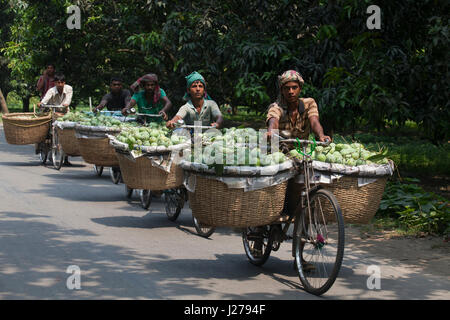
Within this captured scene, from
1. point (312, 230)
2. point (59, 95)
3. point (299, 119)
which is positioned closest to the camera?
point (312, 230)

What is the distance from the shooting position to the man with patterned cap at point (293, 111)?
286 inches

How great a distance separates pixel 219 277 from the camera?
261 inches

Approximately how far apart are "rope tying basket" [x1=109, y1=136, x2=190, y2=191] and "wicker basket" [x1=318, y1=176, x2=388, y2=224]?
116 inches

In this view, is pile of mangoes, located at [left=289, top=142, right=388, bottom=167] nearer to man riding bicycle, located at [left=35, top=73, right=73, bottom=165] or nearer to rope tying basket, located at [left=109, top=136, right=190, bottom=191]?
rope tying basket, located at [left=109, top=136, right=190, bottom=191]

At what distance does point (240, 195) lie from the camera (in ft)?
20.1

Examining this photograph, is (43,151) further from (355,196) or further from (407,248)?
(355,196)

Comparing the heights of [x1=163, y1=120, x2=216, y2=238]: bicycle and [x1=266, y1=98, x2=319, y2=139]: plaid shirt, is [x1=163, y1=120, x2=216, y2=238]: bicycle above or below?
below

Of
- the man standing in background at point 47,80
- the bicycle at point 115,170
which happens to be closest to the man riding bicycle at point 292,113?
the bicycle at point 115,170

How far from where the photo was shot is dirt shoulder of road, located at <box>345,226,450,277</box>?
7.30m

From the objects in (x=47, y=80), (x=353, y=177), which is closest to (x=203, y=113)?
(x=353, y=177)

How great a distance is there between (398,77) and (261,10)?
3247 millimetres

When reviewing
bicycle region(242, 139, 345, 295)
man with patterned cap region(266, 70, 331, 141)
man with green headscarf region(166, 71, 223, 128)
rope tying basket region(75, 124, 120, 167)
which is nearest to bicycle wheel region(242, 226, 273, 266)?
bicycle region(242, 139, 345, 295)

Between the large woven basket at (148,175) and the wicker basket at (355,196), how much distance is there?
2.99 m

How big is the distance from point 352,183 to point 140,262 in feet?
7.71
